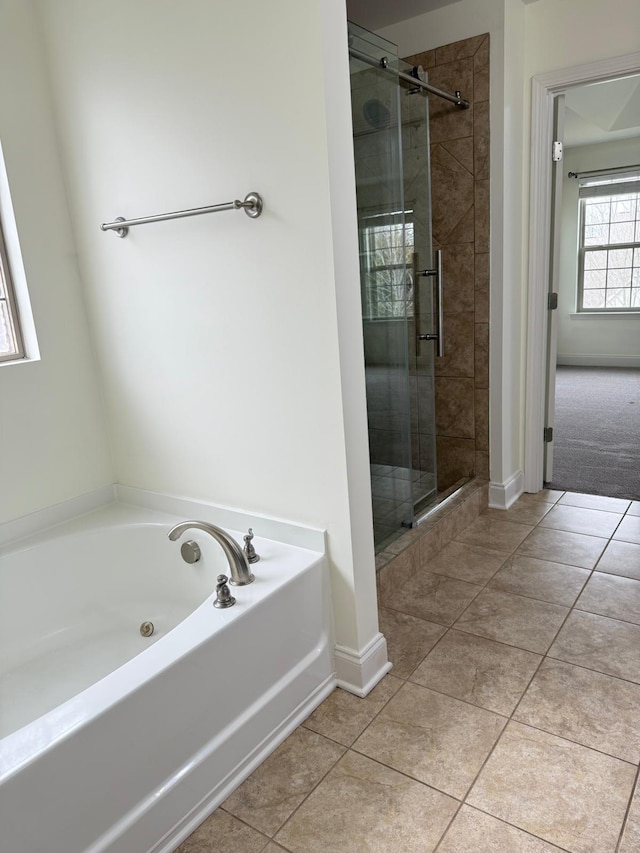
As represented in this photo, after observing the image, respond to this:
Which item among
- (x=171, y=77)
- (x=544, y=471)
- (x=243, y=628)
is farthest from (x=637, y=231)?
(x=243, y=628)

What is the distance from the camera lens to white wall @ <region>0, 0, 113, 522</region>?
2021 millimetres

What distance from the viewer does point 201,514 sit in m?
2.12

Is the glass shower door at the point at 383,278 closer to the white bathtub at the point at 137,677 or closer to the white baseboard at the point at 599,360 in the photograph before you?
the white bathtub at the point at 137,677

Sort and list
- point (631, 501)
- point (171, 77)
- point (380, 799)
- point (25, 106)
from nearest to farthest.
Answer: point (380, 799) → point (171, 77) → point (25, 106) → point (631, 501)

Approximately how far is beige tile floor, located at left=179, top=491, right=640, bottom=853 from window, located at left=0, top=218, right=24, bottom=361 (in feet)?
5.15

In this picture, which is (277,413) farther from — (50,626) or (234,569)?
(50,626)

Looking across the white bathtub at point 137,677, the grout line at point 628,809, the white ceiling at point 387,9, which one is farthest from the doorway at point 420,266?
the grout line at point 628,809

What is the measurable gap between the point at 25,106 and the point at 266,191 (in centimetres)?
102

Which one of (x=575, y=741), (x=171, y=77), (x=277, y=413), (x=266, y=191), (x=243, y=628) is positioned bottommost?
(x=575, y=741)

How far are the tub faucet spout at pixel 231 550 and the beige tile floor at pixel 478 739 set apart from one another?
0.47 m

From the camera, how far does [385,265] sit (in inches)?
96.3

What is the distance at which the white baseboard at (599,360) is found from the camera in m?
7.11

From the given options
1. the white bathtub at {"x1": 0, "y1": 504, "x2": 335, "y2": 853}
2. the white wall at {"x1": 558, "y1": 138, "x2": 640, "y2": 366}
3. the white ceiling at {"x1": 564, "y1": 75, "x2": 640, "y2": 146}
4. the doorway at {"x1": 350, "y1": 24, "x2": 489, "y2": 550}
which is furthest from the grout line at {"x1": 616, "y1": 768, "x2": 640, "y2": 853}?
the white wall at {"x1": 558, "y1": 138, "x2": 640, "y2": 366}

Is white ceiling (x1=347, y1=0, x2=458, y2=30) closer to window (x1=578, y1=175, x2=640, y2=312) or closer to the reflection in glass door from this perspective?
the reflection in glass door
